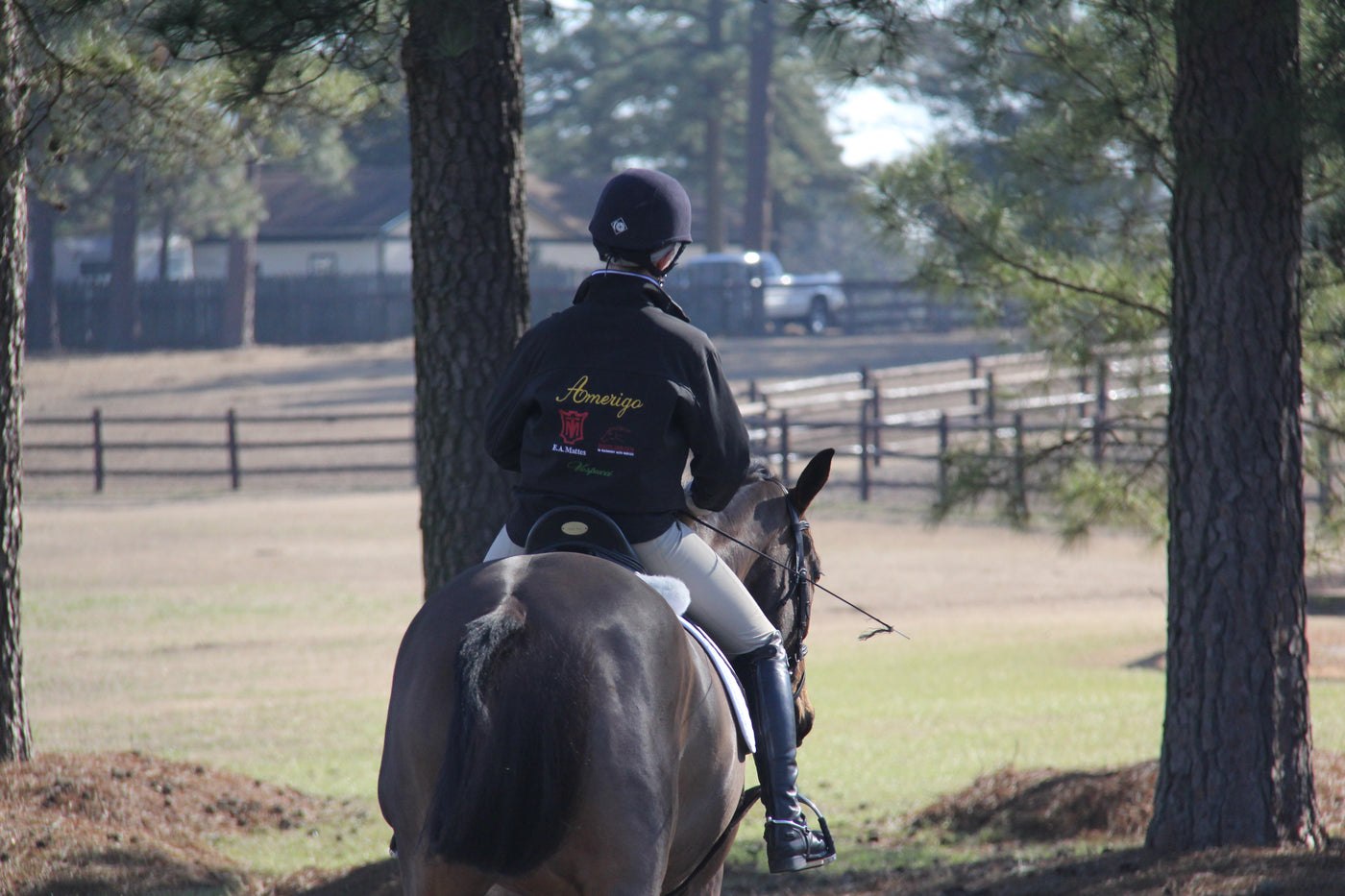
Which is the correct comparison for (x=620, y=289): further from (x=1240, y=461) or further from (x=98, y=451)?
(x=98, y=451)

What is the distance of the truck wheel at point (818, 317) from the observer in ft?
148

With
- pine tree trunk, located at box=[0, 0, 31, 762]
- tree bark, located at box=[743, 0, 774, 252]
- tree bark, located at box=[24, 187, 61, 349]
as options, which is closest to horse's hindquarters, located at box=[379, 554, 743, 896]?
pine tree trunk, located at box=[0, 0, 31, 762]

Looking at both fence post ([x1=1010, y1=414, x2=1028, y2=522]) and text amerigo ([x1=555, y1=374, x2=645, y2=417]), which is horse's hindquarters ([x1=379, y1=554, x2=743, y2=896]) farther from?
fence post ([x1=1010, y1=414, x2=1028, y2=522])

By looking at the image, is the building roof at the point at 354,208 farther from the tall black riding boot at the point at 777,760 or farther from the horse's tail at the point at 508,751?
the horse's tail at the point at 508,751

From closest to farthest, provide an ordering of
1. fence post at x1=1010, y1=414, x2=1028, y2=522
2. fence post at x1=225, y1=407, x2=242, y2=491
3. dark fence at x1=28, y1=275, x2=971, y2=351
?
fence post at x1=1010, y1=414, x2=1028, y2=522 → fence post at x1=225, y1=407, x2=242, y2=491 → dark fence at x1=28, y1=275, x2=971, y2=351

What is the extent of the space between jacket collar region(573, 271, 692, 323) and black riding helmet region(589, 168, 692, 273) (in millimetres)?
58

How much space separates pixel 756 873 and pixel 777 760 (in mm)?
2535

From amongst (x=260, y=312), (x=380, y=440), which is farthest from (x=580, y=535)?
(x=260, y=312)

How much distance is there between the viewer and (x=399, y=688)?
2.89 meters

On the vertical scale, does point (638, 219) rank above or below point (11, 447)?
above

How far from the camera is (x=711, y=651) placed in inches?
132

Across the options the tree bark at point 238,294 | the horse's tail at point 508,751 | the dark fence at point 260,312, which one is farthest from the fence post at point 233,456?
the horse's tail at point 508,751

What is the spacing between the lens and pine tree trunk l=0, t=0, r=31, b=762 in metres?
6.06

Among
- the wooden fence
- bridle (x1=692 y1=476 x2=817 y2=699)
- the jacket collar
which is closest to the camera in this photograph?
the jacket collar
